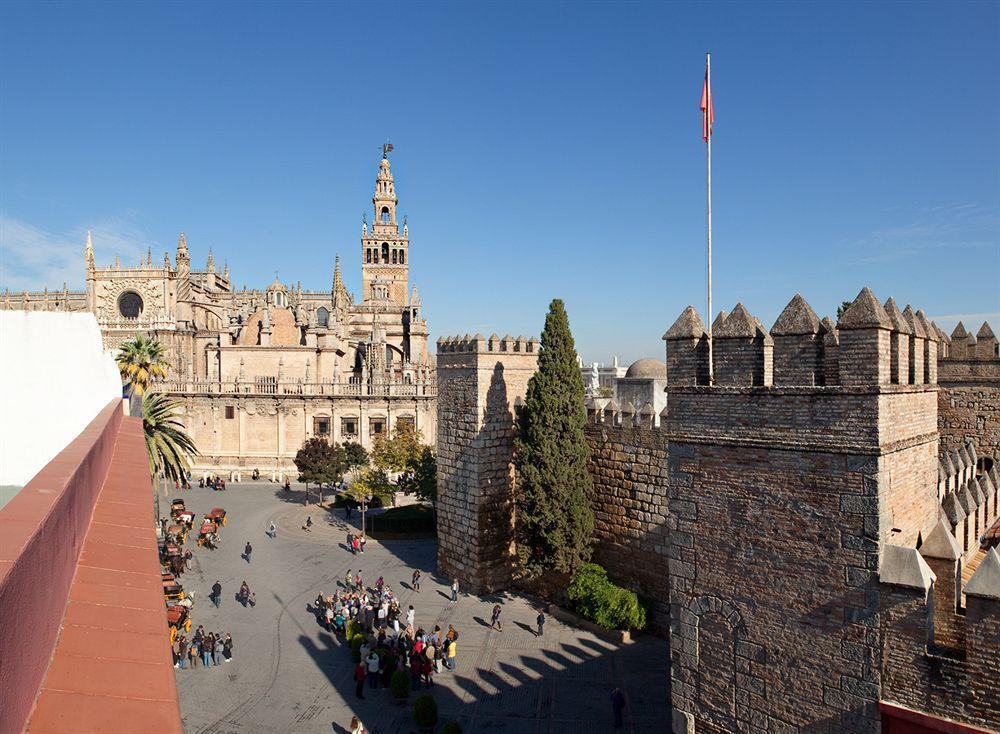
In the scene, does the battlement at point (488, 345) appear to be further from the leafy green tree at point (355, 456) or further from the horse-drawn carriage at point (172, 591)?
the leafy green tree at point (355, 456)

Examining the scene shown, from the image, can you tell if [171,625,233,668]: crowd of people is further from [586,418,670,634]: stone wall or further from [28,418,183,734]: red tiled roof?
[28,418,183,734]: red tiled roof

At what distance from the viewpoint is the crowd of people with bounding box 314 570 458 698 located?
15.7m

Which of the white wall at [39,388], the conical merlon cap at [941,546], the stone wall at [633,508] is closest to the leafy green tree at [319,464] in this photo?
the stone wall at [633,508]

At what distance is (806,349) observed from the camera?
7.61 m

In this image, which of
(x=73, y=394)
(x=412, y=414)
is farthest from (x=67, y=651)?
(x=412, y=414)

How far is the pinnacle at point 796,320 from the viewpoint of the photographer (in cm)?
762

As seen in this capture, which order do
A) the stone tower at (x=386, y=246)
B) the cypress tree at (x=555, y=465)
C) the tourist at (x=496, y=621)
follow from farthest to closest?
the stone tower at (x=386, y=246) → the cypress tree at (x=555, y=465) → the tourist at (x=496, y=621)

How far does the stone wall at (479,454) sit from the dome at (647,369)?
664 centimetres

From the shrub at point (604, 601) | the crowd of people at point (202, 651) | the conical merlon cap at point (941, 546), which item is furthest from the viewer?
the shrub at point (604, 601)

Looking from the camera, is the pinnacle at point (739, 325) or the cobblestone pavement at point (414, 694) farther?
the cobblestone pavement at point (414, 694)

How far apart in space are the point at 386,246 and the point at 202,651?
207 ft

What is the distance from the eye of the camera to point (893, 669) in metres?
6.87

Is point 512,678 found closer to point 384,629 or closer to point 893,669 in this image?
point 384,629

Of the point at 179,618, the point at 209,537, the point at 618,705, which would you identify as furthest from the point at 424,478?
the point at 618,705
